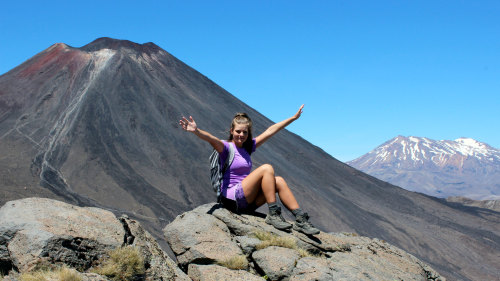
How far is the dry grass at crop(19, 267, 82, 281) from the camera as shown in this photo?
3244mm

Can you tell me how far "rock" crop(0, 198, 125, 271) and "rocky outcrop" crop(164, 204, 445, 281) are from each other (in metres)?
0.78

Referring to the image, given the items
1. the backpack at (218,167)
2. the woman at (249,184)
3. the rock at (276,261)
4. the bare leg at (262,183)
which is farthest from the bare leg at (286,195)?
the rock at (276,261)

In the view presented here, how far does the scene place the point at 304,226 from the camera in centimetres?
526

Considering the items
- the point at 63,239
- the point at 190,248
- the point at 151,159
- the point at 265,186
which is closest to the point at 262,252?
the point at 190,248

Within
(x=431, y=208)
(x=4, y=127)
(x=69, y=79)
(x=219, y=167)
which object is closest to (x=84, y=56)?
(x=69, y=79)

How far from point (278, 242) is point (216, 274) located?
Result: 0.81 metres

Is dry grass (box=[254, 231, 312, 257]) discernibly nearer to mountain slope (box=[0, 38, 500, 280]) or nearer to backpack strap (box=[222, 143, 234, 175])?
backpack strap (box=[222, 143, 234, 175])

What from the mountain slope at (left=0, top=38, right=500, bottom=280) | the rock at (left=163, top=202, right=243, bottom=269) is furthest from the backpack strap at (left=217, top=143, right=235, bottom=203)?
the mountain slope at (left=0, top=38, right=500, bottom=280)

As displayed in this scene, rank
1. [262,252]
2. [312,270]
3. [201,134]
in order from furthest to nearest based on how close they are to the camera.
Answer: [201,134]
[262,252]
[312,270]

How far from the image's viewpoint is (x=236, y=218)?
17.2 feet

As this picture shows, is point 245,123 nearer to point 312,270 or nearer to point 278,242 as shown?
point 278,242

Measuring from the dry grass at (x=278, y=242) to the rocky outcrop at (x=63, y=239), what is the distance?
0.88 m

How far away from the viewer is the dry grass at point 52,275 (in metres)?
3.24

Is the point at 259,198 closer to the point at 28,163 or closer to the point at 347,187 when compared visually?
the point at 28,163
